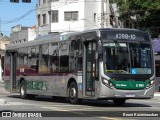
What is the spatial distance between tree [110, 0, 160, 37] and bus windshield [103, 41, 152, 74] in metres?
25.5

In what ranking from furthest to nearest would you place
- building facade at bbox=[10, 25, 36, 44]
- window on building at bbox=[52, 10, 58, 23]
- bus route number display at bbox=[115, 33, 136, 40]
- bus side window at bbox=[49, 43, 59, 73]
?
building facade at bbox=[10, 25, 36, 44] < window on building at bbox=[52, 10, 58, 23] < bus side window at bbox=[49, 43, 59, 73] < bus route number display at bbox=[115, 33, 136, 40]

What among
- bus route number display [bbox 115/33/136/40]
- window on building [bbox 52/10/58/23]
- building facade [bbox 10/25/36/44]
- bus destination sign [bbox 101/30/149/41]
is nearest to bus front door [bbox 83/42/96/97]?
bus destination sign [bbox 101/30/149/41]

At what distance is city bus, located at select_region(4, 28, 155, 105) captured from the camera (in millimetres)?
20203

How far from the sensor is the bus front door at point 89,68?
20.8 metres

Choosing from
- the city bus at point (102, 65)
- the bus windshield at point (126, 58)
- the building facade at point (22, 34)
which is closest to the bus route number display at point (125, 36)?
the city bus at point (102, 65)

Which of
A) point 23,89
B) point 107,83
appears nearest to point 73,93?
point 107,83

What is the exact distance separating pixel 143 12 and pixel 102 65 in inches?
1156

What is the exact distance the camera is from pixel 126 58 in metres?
20.4

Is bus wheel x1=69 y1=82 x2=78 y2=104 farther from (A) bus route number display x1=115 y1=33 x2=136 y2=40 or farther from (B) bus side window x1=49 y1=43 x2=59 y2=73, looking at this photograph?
(A) bus route number display x1=115 y1=33 x2=136 y2=40

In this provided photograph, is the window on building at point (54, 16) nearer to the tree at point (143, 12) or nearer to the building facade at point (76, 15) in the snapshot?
the building facade at point (76, 15)

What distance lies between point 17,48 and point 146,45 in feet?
33.1

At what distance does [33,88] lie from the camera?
86.5 feet

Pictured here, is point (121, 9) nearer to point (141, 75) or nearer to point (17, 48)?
point (17, 48)

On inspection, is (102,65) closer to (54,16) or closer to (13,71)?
(13,71)
